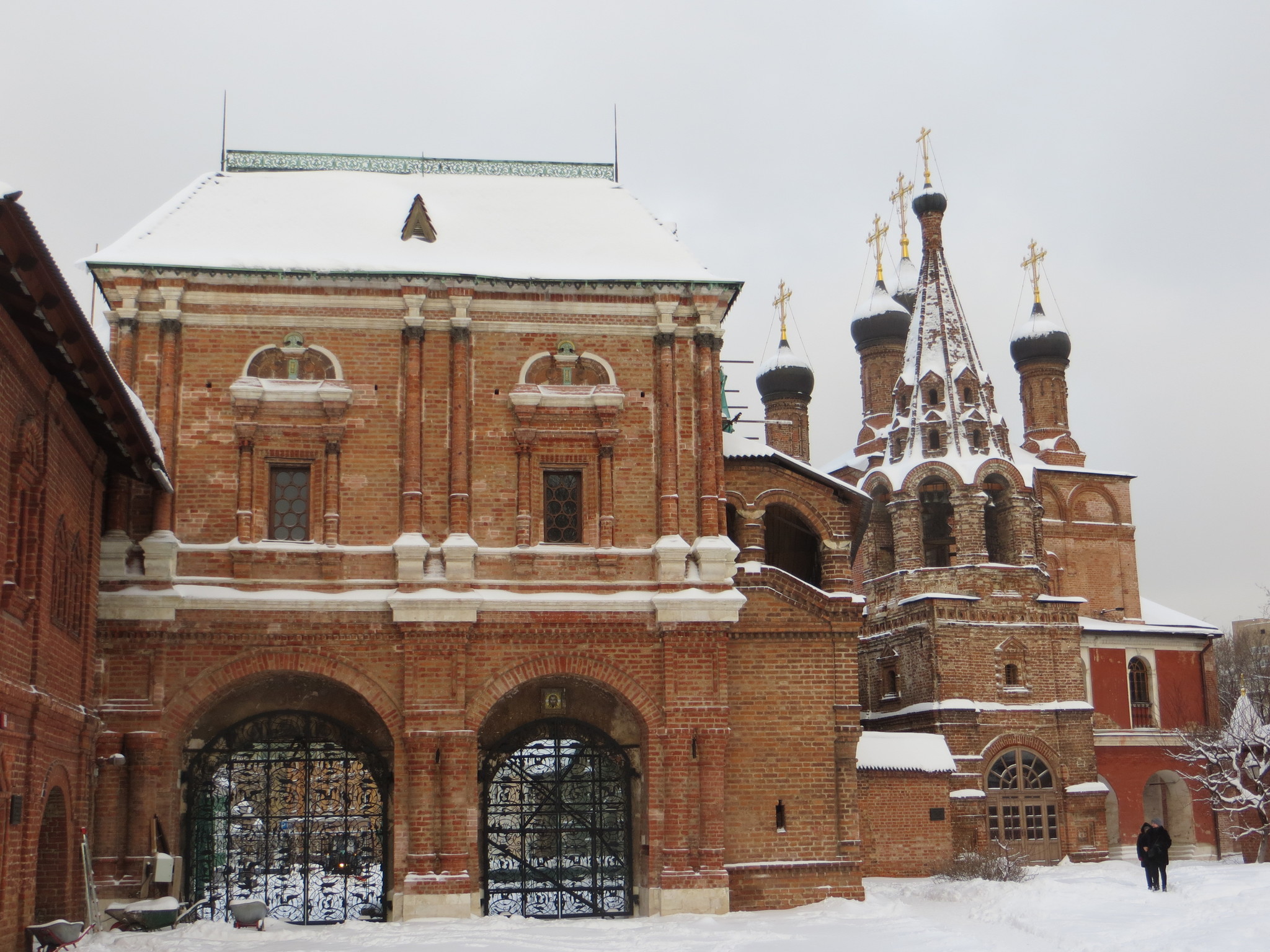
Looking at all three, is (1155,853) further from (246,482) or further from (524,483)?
(246,482)

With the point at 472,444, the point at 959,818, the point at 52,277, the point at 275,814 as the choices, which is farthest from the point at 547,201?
the point at 959,818

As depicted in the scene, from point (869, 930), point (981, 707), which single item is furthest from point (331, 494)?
point (981, 707)

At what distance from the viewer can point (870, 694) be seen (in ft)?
113

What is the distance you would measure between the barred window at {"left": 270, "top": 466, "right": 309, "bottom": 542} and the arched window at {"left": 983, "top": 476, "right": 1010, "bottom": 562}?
64.3 ft

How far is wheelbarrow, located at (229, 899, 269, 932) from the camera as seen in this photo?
15.9 metres

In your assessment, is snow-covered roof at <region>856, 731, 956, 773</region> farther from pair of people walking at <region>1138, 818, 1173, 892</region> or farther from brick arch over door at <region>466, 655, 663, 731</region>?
brick arch over door at <region>466, 655, 663, 731</region>

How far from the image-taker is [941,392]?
1383 inches

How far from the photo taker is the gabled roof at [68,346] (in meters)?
10.3

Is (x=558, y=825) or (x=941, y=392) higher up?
(x=941, y=392)

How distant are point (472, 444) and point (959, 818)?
16219mm

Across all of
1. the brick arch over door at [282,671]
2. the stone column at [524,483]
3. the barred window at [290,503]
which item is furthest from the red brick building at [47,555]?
the stone column at [524,483]

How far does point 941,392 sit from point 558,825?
65.2 feet

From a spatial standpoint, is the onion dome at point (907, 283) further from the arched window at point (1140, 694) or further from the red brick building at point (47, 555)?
the red brick building at point (47, 555)

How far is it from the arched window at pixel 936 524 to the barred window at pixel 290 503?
1947cm
